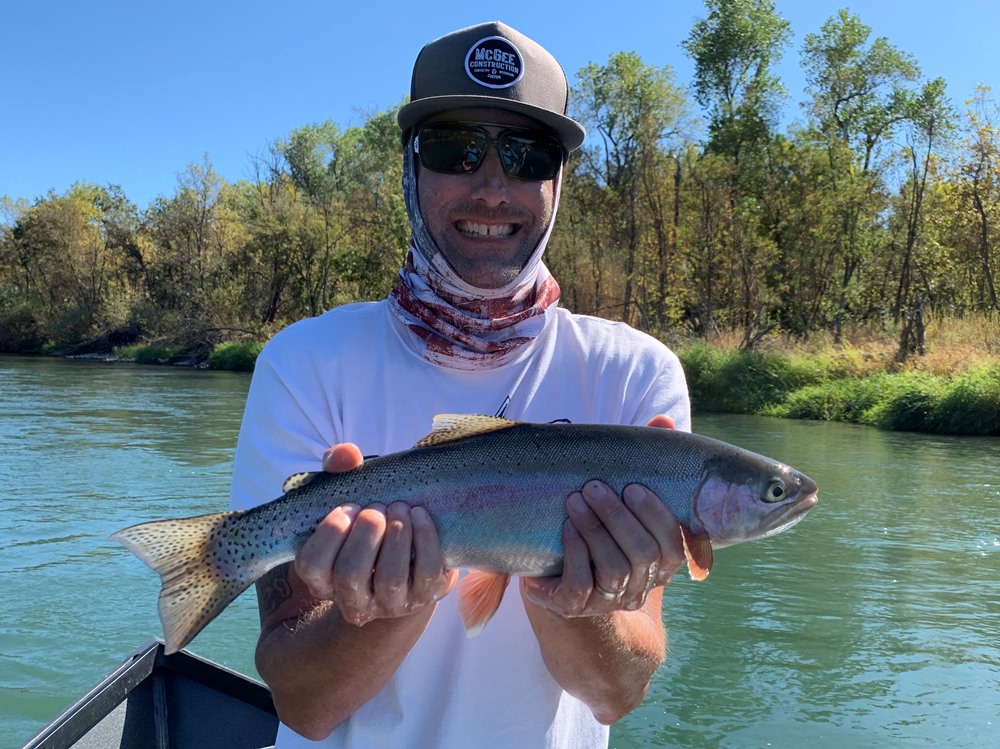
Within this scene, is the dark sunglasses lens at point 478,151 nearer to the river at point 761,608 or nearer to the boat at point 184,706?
the boat at point 184,706

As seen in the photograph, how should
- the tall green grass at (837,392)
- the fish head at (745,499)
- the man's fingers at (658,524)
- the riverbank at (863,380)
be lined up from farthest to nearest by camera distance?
the riverbank at (863,380) < the tall green grass at (837,392) < the fish head at (745,499) < the man's fingers at (658,524)

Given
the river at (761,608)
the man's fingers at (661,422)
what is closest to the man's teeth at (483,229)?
the man's fingers at (661,422)

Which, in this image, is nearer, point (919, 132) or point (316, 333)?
point (316, 333)

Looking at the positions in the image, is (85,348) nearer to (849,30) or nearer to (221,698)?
(849,30)

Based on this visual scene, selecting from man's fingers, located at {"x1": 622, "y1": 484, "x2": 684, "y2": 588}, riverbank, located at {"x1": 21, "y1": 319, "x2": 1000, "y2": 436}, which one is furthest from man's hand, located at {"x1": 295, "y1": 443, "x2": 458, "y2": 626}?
riverbank, located at {"x1": 21, "y1": 319, "x2": 1000, "y2": 436}

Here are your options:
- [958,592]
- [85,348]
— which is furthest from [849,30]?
[85,348]

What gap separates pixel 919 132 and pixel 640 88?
11.4 meters

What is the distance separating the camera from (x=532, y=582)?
2.20m

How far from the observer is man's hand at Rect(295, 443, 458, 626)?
2055 mm

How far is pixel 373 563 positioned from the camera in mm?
2072

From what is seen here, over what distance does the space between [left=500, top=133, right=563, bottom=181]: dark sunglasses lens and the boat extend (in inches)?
134

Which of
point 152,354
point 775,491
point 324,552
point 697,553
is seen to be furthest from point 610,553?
point 152,354

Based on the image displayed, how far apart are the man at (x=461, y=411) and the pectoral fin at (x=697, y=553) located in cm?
9

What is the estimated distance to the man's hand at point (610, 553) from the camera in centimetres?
212
